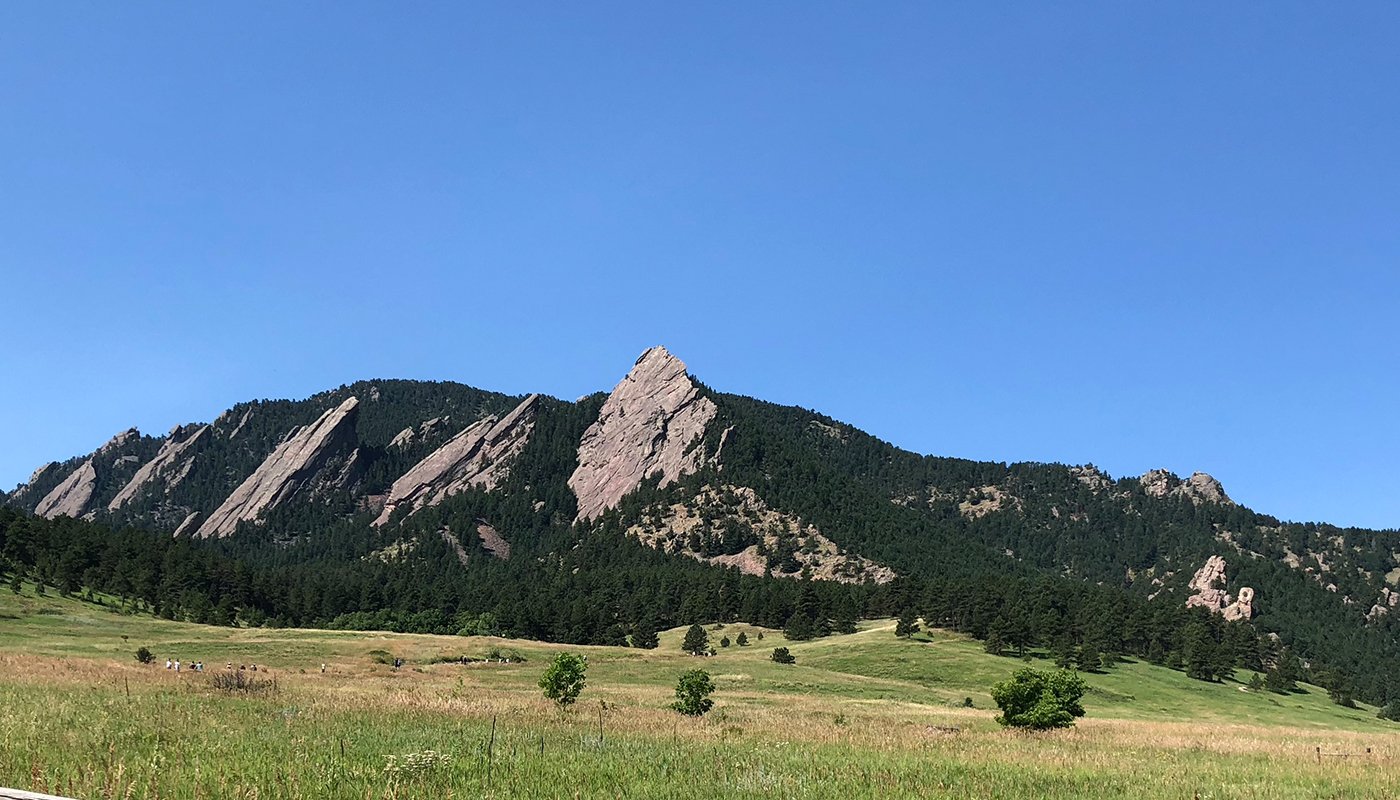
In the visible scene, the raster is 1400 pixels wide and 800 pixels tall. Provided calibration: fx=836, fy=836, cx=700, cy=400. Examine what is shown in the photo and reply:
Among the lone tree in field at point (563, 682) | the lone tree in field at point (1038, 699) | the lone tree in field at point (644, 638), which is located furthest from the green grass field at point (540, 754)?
the lone tree in field at point (644, 638)

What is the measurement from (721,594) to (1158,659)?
221 feet

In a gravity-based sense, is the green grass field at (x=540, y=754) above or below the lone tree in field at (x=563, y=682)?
above

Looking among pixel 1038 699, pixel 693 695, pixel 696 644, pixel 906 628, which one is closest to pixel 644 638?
pixel 696 644

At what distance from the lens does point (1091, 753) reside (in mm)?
23016

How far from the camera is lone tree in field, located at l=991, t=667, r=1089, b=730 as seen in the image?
36.2m

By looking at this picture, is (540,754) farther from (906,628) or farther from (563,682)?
(906,628)

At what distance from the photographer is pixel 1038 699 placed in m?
38.3

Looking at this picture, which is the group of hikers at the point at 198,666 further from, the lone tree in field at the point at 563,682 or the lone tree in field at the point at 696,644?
the lone tree in field at the point at 696,644

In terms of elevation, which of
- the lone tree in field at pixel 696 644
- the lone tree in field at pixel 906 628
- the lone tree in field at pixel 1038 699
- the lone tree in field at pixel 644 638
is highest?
the lone tree in field at pixel 1038 699

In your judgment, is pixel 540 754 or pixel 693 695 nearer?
pixel 540 754

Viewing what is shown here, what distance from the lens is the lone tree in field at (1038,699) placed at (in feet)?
119

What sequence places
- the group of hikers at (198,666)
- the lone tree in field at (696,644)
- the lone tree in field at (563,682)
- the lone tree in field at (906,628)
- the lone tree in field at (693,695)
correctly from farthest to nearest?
the lone tree in field at (906,628) → the lone tree in field at (696,644) → the group of hikers at (198,666) → the lone tree in field at (563,682) → the lone tree in field at (693,695)

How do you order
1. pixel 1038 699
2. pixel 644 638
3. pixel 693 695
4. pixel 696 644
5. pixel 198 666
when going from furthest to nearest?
pixel 644 638 < pixel 696 644 < pixel 198 666 < pixel 693 695 < pixel 1038 699

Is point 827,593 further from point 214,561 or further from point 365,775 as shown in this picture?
point 365,775
